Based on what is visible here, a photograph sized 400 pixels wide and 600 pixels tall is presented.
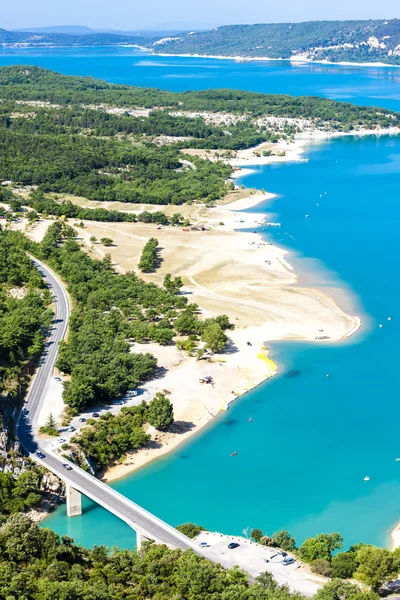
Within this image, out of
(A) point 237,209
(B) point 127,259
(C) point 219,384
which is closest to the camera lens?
(C) point 219,384

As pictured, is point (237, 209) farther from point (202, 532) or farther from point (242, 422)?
point (202, 532)

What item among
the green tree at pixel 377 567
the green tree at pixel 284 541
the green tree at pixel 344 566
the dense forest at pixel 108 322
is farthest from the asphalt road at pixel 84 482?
the green tree at pixel 377 567

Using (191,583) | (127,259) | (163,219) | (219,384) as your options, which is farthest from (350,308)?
(191,583)

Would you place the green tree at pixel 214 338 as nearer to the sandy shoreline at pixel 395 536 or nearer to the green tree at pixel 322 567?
the sandy shoreline at pixel 395 536

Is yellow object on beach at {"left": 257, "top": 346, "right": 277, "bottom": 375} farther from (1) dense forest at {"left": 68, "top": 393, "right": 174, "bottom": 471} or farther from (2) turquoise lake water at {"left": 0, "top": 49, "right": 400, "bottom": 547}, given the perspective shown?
(1) dense forest at {"left": 68, "top": 393, "right": 174, "bottom": 471}

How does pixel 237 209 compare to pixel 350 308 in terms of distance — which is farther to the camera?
pixel 237 209
